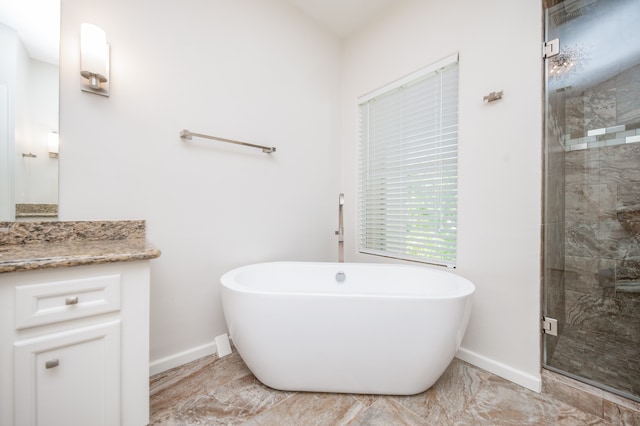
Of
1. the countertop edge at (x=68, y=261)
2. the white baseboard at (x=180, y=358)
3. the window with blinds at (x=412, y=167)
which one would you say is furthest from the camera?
the window with blinds at (x=412, y=167)

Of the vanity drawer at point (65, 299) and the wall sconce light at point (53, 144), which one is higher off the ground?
the wall sconce light at point (53, 144)

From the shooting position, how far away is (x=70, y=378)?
938mm

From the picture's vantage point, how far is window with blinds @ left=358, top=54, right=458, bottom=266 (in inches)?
72.7

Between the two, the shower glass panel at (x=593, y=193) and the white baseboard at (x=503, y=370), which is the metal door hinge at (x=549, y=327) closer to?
the shower glass panel at (x=593, y=193)

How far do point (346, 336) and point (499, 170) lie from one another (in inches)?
50.9

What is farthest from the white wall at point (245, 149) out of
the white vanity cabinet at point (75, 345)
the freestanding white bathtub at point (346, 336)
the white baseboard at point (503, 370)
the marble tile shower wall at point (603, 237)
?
the white vanity cabinet at point (75, 345)

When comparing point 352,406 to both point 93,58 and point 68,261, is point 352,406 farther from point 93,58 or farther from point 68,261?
point 93,58

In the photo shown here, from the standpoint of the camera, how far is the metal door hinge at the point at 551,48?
1.40 m

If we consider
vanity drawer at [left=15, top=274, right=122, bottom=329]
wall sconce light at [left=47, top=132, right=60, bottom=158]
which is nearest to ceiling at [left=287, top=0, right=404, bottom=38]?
wall sconce light at [left=47, top=132, right=60, bottom=158]

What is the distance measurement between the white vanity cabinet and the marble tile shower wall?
6.75 feet

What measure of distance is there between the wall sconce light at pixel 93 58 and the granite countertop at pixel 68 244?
0.70 metres

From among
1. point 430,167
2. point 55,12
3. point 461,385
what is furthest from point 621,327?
point 55,12

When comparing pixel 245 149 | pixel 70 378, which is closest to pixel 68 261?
pixel 70 378

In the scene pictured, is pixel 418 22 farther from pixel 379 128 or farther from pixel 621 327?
pixel 621 327
